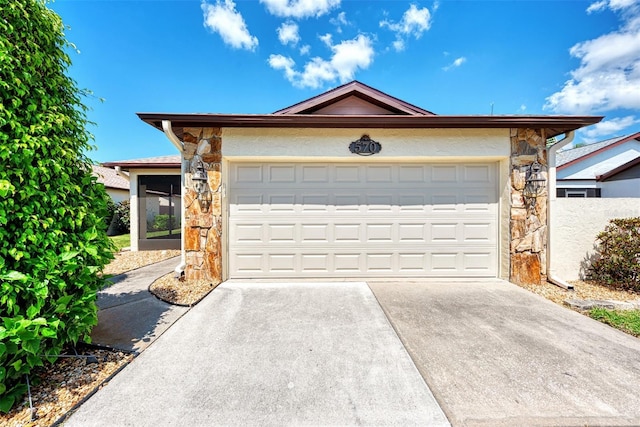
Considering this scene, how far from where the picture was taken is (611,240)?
4.72m

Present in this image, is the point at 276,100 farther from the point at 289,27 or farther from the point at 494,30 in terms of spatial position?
the point at 494,30

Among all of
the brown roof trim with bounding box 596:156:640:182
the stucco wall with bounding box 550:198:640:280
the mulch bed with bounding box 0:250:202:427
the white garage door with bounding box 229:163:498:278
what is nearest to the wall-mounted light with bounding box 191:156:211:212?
the white garage door with bounding box 229:163:498:278

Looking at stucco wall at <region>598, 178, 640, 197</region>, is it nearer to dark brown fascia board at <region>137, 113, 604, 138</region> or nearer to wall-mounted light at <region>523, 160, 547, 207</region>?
dark brown fascia board at <region>137, 113, 604, 138</region>

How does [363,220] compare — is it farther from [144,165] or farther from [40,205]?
[144,165]

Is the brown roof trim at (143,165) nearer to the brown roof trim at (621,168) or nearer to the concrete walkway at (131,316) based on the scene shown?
the concrete walkway at (131,316)

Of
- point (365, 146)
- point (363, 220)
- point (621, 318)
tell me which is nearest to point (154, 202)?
point (363, 220)

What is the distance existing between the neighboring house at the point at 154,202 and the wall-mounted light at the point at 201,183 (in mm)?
4050

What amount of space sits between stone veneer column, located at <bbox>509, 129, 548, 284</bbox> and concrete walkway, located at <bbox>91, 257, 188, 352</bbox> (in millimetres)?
6142

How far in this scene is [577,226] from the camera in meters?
4.91

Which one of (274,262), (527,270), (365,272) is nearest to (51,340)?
(274,262)

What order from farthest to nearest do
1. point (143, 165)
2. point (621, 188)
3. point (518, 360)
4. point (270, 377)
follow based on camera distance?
point (621, 188)
point (143, 165)
point (518, 360)
point (270, 377)

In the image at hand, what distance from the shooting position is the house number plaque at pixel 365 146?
15.9 feet

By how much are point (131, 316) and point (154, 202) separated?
6.27 meters

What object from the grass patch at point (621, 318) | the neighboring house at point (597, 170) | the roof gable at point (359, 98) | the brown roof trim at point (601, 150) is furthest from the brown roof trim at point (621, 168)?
the roof gable at point (359, 98)
